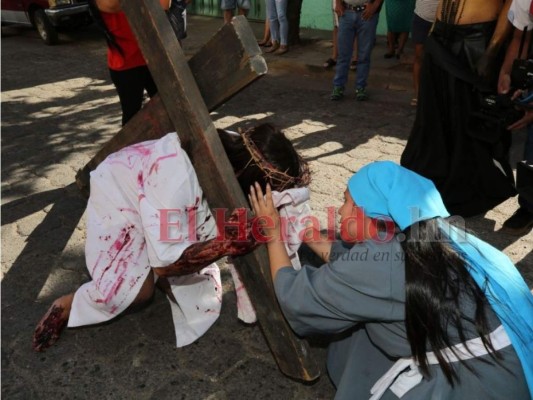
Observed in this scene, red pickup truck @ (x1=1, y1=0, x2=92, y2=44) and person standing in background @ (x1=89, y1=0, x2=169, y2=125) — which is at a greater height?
person standing in background @ (x1=89, y1=0, x2=169, y2=125)

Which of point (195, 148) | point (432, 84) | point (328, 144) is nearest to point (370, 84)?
point (328, 144)

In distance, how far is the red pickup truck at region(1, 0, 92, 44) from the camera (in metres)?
9.44

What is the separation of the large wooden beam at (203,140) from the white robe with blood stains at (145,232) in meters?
0.11

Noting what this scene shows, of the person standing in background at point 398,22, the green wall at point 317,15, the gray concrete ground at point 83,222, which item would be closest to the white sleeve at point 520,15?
the gray concrete ground at point 83,222

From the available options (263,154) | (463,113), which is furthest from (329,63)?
(263,154)

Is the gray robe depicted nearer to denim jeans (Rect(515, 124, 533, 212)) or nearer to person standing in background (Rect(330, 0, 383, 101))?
denim jeans (Rect(515, 124, 533, 212))

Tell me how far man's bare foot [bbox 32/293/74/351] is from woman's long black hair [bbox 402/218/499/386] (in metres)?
1.55

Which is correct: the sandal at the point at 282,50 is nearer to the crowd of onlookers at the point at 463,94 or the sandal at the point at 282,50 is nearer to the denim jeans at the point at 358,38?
the denim jeans at the point at 358,38

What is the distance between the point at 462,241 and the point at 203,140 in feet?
2.86

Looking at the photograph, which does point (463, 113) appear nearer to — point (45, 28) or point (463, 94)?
point (463, 94)

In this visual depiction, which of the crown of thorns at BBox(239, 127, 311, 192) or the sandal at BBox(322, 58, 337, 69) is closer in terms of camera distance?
the crown of thorns at BBox(239, 127, 311, 192)

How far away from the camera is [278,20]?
25.0ft

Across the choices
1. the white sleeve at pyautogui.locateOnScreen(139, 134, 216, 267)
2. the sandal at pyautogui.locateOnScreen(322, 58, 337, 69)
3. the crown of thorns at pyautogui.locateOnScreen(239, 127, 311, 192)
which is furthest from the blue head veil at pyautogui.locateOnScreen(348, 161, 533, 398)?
the sandal at pyautogui.locateOnScreen(322, 58, 337, 69)

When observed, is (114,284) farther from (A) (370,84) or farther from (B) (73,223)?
(A) (370,84)
